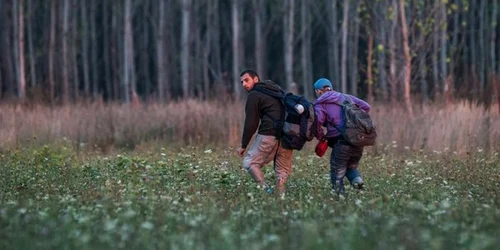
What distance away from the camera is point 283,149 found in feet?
49.6

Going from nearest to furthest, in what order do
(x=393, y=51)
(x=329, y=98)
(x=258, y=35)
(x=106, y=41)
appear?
(x=329, y=98) → (x=393, y=51) → (x=258, y=35) → (x=106, y=41)

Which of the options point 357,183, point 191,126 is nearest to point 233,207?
point 357,183

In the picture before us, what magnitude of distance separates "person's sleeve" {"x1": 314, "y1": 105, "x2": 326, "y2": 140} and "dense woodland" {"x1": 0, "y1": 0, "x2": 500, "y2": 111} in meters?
14.0

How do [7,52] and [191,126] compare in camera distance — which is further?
[7,52]

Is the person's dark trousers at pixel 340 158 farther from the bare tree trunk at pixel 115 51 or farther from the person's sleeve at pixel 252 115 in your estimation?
the bare tree trunk at pixel 115 51

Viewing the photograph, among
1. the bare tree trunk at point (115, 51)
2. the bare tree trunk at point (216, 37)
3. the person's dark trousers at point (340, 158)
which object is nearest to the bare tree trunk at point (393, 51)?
the person's dark trousers at point (340, 158)

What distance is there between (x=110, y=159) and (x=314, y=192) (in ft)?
24.7

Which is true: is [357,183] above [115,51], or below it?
above

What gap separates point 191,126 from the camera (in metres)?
27.0

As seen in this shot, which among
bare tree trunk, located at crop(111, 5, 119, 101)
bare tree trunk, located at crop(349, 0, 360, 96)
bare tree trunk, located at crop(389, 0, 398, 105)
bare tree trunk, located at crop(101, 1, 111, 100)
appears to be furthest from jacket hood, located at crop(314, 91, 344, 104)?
bare tree trunk, located at crop(101, 1, 111, 100)

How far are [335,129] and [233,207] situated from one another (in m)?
3.10

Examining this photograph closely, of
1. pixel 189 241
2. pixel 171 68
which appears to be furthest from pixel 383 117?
pixel 171 68

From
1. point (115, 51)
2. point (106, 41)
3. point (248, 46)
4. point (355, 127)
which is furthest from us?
point (248, 46)

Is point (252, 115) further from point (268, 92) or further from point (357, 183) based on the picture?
point (357, 183)
